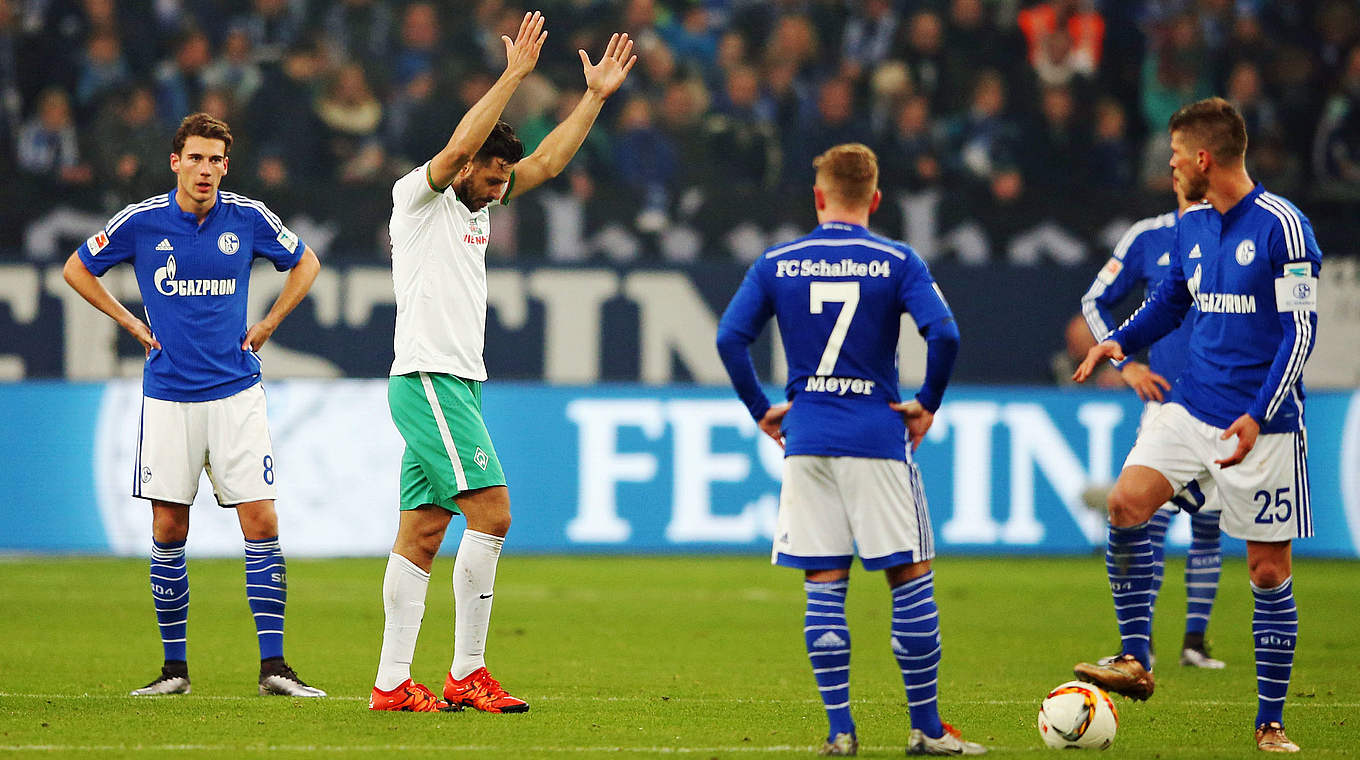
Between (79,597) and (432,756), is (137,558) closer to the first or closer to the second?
(79,597)

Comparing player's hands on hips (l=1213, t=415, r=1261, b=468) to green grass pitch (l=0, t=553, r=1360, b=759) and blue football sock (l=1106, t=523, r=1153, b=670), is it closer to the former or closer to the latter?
blue football sock (l=1106, t=523, r=1153, b=670)

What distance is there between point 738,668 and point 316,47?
10555 mm

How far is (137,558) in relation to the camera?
13.2 metres

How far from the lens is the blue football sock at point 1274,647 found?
5.71 metres

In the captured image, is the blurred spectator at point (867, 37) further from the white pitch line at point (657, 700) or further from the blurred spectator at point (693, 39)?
the white pitch line at point (657, 700)

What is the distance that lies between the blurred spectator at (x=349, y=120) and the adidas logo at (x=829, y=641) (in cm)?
1157

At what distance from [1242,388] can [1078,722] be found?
1.34 metres

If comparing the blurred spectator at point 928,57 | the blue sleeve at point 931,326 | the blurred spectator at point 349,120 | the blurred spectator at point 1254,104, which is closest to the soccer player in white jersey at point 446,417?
the blue sleeve at point 931,326

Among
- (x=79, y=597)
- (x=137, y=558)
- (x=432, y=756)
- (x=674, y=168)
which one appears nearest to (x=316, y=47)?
(x=674, y=168)

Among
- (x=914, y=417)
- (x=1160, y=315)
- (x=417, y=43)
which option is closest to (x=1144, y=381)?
(x=1160, y=315)

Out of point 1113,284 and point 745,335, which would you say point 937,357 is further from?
point 1113,284

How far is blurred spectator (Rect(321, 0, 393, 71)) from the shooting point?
55.1 feet

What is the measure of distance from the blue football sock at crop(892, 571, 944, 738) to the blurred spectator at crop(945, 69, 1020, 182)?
38.1 ft

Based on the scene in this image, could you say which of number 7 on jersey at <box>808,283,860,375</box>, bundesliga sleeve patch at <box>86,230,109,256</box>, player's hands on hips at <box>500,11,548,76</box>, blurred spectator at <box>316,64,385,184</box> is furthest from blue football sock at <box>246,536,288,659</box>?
blurred spectator at <box>316,64,385,184</box>
